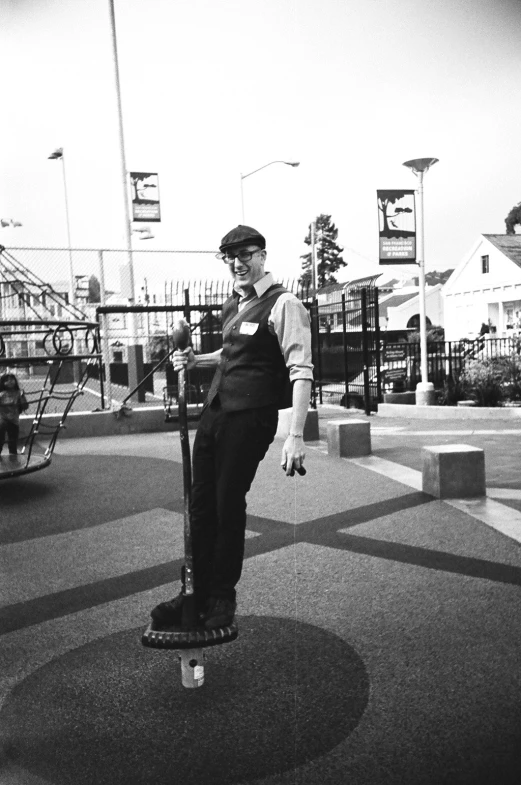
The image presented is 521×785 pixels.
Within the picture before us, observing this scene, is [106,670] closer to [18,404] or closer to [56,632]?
[56,632]

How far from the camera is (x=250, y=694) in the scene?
106 inches

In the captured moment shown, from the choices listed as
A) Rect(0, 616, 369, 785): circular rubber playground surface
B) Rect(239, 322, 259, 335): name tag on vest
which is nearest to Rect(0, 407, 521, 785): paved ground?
Rect(0, 616, 369, 785): circular rubber playground surface

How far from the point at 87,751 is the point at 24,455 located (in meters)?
5.29

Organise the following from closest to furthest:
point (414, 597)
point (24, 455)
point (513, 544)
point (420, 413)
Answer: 1. point (414, 597)
2. point (513, 544)
3. point (24, 455)
4. point (420, 413)

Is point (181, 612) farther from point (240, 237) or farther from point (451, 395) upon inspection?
point (451, 395)

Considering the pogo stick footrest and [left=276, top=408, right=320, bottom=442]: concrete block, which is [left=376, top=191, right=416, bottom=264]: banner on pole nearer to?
[left=276, top=408, right=320, bottom=442]: concrete block

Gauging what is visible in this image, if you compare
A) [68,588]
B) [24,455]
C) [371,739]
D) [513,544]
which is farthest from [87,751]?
[24,455]

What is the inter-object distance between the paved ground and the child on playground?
1.56m

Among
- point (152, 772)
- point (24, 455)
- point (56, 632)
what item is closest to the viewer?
point (152, 772)

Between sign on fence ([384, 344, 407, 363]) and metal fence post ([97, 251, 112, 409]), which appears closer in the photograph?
metal fence post ([97, 251, 112, 409])

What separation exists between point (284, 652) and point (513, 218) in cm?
192

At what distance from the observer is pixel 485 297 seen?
2031 cm

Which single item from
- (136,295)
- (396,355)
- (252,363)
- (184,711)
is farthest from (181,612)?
(396,355)

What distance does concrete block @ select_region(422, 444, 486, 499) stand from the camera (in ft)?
19.2
